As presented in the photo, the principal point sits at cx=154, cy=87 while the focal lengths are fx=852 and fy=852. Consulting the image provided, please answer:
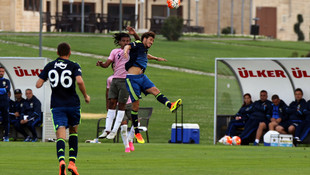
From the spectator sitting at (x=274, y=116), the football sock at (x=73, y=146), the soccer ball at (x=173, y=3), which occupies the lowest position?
the spectator sitting at (x=274, y=116)

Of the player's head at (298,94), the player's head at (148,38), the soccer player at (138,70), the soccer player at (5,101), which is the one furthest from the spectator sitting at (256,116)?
the player's head at (148,38)

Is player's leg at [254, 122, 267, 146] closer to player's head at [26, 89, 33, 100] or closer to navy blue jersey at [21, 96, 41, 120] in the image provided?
navy blue jersey at [21, 96, 41, 120]

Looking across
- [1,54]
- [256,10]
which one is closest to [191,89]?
[1,54]

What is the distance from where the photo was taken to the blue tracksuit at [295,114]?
2153 cm

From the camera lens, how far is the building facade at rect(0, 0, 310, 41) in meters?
62.4

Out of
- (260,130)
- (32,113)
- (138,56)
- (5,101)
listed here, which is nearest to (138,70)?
(138,56)

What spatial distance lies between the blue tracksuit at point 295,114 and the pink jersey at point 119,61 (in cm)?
594

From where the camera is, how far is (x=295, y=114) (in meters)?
21.6

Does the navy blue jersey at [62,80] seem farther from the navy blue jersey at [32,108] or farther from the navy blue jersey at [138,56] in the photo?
the navy blue jersey at [32,108]

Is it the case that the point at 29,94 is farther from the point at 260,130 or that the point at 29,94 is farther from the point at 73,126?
the point at 73,126

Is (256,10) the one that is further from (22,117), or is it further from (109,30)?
(22,117)

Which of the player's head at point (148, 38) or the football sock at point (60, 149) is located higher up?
the player's head at point (148, 38)

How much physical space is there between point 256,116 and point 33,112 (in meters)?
6.00

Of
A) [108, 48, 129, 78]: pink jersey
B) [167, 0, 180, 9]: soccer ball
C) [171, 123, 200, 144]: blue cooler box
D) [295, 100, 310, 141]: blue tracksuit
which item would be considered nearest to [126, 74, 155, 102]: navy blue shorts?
[108, 48, 129, 78]: pink jersey
